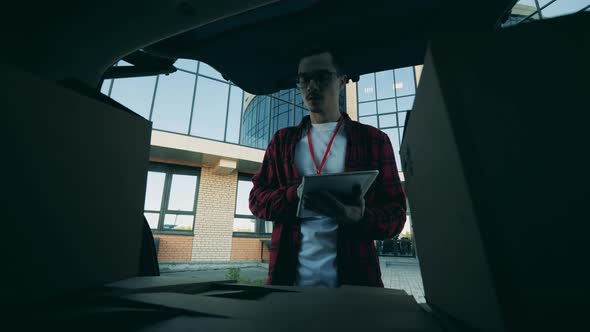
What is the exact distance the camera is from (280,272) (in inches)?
43.7

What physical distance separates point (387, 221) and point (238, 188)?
8303 millimetres

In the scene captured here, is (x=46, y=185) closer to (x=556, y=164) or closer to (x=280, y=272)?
(x=556, y=164)

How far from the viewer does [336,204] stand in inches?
36.7

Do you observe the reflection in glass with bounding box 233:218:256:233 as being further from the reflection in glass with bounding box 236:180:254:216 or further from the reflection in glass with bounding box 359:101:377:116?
the reflection in glass with bounding box 359:101:377:116

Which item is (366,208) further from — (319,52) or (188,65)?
(188,65)

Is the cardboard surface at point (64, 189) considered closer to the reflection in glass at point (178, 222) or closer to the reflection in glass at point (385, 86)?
the reflection in glass at point (178, 222)

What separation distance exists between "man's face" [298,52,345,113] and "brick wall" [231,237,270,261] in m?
7.84

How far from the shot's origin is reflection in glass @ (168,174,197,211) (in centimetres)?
794

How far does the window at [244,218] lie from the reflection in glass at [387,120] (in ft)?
24.1

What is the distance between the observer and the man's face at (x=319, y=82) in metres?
1.16

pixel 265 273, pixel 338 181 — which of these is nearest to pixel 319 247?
pixel 338 181

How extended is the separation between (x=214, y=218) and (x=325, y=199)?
7911 millimetres

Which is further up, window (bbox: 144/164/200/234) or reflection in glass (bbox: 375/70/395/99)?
reflection in glass (bbox: 375/70/395/99)

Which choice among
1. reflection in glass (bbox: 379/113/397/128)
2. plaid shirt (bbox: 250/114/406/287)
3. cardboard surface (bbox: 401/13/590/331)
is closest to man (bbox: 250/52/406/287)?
plaid shirt (bbox: 250/114/406/287)
